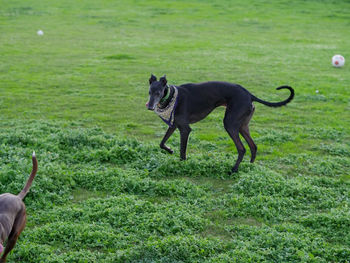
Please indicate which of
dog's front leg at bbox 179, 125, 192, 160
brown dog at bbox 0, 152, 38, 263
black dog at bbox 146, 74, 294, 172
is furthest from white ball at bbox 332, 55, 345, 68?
brown dog at bbox 0, 152, 38, 263

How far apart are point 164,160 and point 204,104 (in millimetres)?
1209

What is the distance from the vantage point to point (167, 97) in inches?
303

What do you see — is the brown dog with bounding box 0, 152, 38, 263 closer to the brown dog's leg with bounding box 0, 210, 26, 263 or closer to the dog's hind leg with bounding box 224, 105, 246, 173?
the brown dog's leg with bounding box 0, 210, 26, 263

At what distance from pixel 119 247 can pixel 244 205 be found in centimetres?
202

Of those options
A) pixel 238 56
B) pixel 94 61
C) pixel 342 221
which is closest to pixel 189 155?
pixel 342 221

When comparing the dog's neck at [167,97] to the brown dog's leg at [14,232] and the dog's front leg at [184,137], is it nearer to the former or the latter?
the dog's front leg at [184,137]

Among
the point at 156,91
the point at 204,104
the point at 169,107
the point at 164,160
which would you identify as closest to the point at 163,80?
the point at 156,91

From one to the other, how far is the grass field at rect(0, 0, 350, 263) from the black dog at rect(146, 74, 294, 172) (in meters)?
0.60

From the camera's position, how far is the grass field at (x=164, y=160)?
→ 5582mm

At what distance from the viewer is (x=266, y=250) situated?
5.44m

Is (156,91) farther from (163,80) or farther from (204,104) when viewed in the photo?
(204,104)

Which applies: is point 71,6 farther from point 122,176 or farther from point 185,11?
point 122,176

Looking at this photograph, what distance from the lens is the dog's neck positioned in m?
7.68

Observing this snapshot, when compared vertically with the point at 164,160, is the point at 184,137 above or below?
above
